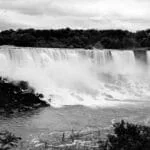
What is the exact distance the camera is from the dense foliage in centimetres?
4850

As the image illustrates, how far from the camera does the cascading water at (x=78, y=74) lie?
25.0 meters

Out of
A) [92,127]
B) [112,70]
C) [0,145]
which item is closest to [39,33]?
[112,70]

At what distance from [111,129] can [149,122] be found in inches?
101

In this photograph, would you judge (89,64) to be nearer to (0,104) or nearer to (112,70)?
(112,70)

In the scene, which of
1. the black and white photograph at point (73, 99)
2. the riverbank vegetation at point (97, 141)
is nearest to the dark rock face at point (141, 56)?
the black and white photograph at point (73, 99)

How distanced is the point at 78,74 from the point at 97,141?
709 inches

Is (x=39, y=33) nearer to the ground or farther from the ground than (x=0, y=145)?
farther from the ground

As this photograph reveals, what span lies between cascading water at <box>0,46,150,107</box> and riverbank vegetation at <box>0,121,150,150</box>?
30.1 ft

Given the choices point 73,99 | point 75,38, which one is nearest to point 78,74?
point 73,99

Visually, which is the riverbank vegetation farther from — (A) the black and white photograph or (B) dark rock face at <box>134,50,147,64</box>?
(B) dark rock face at <box>134,50,147,64</box>

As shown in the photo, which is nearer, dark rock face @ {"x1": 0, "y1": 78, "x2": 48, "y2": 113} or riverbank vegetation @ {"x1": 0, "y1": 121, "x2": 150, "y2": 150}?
riverbank vegetation @ {"x1": 0, "y1": 121, "x2": 150, "y2": 150}

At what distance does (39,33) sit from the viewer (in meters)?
52.8

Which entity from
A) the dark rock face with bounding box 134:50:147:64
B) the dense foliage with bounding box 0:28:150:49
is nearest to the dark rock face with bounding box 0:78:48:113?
the dark rock face with bounding box 134:50:147:64

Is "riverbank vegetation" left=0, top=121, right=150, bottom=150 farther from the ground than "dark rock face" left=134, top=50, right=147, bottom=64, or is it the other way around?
"dark rock face" left=134, top=50, right=147, bottom=64
